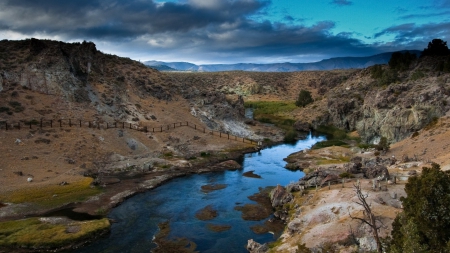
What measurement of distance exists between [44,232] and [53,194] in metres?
12.4

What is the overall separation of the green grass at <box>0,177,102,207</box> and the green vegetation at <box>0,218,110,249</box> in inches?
250

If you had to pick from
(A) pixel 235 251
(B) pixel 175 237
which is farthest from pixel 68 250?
(A) pixel 235 251

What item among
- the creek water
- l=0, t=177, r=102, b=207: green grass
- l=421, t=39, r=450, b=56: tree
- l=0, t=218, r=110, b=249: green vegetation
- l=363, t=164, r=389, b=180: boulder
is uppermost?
l=421, t=39, r=450, b=56: tree

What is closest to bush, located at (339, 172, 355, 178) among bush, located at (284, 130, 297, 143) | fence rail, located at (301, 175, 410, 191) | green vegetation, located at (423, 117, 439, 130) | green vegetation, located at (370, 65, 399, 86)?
fence rail, located at (301, 175, 410, 191)

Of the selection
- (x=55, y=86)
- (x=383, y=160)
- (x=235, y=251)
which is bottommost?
(x=235, y=251)

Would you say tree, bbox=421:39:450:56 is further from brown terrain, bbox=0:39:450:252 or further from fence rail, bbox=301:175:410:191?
fence rail, bbox=301:175:410:191

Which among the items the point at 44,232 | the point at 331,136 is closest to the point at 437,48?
the point at 331,136

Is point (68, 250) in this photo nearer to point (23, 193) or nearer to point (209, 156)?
point (23, 193)

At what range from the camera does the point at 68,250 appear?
114ft

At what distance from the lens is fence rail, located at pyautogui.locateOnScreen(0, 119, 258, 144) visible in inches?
2509

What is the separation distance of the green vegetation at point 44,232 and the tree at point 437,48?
4295 inches

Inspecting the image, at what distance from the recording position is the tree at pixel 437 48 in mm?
109938

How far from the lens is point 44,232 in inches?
1435

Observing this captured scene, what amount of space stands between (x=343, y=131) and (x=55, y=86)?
7147 cm
